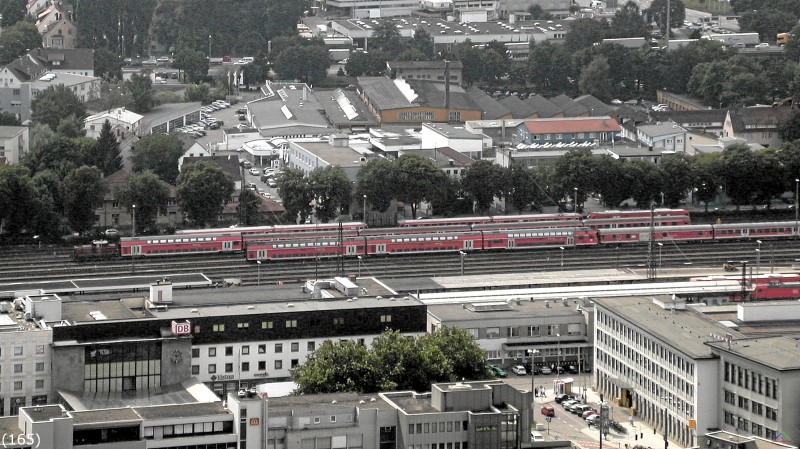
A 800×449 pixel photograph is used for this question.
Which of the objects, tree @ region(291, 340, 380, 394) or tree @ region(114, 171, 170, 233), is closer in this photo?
tree @ region(291, 340, 380, 394)

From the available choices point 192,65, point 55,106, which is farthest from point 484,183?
point 192,65

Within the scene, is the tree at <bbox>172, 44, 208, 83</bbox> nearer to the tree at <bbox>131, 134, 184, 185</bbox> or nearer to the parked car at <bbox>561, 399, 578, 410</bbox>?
the tree at <bbox>131, 134, 184, 185</bbox>

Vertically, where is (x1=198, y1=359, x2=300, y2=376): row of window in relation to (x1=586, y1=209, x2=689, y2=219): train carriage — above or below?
below

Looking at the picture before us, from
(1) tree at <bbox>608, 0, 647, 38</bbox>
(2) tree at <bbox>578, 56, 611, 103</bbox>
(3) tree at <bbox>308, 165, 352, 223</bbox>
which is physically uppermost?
(1) tree at <bbox>608, 0, 647, 38</bbox>

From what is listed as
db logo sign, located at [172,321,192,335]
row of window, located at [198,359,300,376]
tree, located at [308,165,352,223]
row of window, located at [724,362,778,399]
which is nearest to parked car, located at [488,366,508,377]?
row of window, located at [198,359,300,376]

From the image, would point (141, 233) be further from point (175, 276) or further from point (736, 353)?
point (736, 353)

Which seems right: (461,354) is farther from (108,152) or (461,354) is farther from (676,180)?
(108,152)
